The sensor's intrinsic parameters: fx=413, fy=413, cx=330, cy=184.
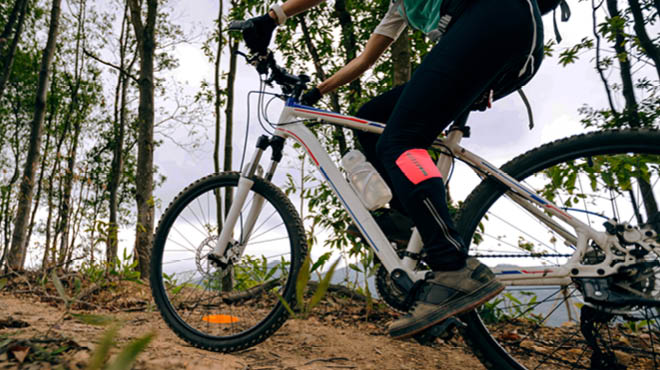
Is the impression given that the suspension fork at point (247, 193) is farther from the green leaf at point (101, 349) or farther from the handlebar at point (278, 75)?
the green leaf at point (101, 349)

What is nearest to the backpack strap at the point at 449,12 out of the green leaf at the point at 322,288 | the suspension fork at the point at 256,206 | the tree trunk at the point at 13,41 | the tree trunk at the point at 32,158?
the suspension fork at the point at 256,206

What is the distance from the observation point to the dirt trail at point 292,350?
5.00 ft

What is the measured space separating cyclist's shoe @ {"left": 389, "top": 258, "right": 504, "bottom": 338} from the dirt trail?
1.50ft

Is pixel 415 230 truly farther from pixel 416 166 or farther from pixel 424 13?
pixel 424 13

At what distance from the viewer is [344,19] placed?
5840 millimetres

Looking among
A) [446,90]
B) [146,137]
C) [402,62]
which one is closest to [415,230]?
[446,90]

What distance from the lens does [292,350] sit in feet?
6.96

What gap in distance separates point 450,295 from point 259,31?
1.50 meters

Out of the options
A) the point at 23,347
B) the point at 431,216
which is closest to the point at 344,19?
the point at 431,216

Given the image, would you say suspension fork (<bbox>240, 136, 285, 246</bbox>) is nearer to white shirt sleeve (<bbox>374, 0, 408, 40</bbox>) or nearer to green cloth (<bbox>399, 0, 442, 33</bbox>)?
white shirt sleeve (<bbox>374, 0, 408, 40</bbox>)

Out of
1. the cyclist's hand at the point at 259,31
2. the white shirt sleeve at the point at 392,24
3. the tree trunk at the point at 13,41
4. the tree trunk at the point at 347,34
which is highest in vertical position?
the tree trunk at the point at 13,41

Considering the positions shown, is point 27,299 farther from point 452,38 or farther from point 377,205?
point 452,38

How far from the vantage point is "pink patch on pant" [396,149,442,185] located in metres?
1.59

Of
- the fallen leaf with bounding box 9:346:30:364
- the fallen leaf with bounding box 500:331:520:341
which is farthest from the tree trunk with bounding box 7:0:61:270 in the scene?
the fallen leaf with bounding box 500:331:520:341
